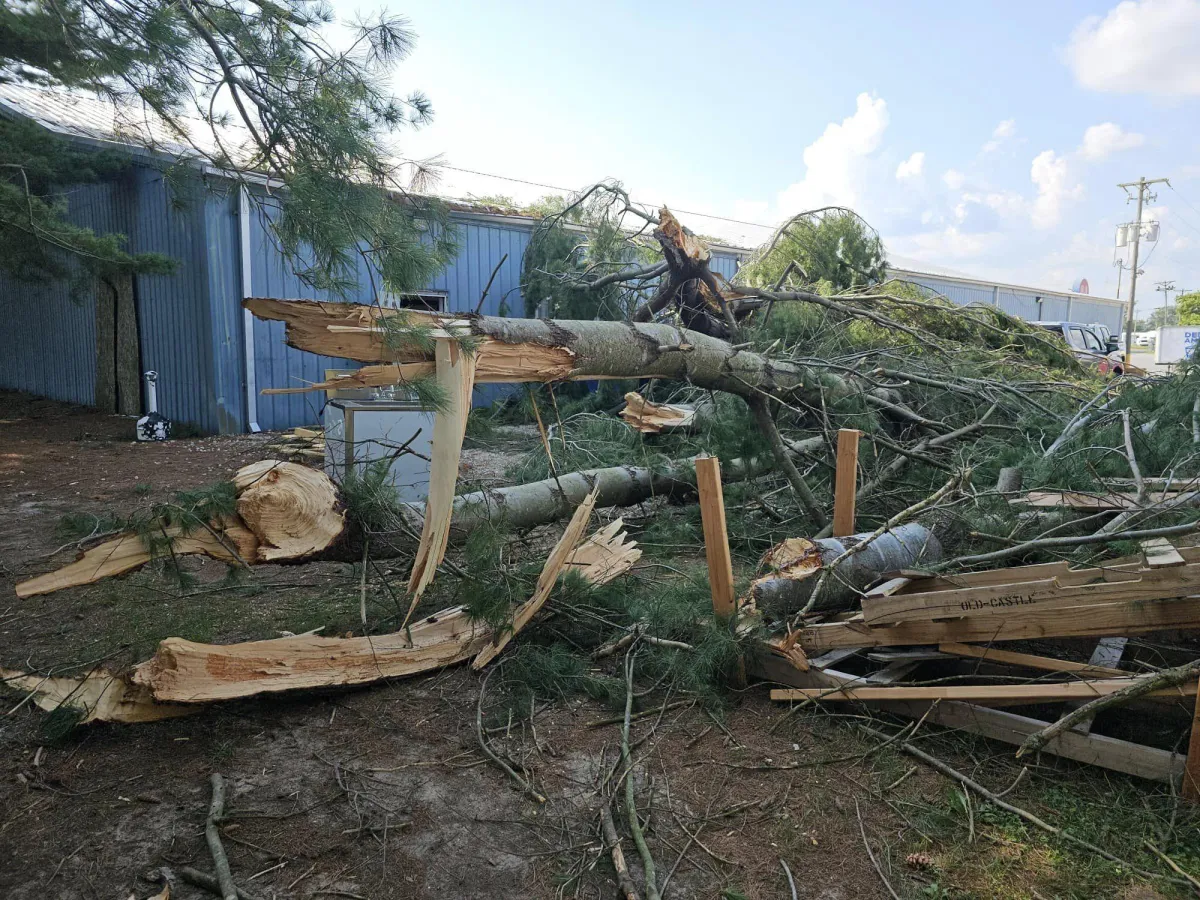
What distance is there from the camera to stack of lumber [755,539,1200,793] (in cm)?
267

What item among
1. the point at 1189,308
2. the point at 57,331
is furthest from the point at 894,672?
the point at 1189,308

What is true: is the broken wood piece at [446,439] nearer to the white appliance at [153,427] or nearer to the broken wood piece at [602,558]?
the broken wood piece at [602,558]

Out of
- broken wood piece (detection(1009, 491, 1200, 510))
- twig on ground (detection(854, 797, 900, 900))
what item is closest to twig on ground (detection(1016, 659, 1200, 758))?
twig on ground (detection(854, 797, 900, 900))

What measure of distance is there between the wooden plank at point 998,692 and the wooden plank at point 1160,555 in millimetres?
381

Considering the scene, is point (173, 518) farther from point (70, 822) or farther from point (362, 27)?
point (362, 27)

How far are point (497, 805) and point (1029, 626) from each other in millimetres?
1979

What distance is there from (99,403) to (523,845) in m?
12.2

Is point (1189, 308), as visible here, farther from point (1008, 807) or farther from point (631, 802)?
point (631, 802)

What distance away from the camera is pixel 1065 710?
9.80 ft

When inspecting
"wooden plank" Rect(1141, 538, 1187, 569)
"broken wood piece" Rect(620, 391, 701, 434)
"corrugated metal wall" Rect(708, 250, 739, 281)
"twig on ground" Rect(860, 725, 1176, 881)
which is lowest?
"twig on ground" Rect(860, 725, 1176, 881)

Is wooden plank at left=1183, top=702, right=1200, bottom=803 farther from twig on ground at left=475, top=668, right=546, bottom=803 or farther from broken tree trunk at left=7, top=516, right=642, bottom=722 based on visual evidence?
broken tree trunk at left=7, top=516, right=642, bottom=722

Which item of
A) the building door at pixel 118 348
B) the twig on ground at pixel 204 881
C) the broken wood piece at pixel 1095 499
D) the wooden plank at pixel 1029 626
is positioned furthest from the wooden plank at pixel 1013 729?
the building door at pixel 118 348

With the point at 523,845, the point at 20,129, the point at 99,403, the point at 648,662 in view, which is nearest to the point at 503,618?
the point at 648,662

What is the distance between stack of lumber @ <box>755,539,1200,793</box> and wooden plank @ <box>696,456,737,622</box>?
253 mm
